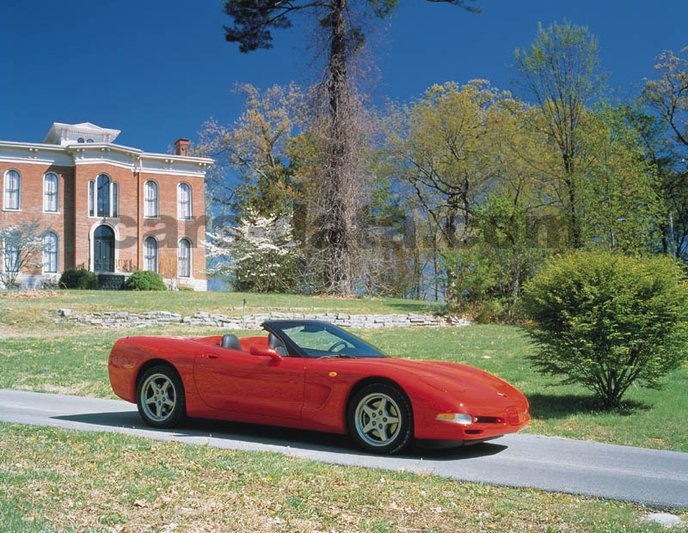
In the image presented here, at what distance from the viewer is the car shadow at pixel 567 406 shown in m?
10.4

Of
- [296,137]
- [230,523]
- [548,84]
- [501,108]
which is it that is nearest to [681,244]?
[501,108]

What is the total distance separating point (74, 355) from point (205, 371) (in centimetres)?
922

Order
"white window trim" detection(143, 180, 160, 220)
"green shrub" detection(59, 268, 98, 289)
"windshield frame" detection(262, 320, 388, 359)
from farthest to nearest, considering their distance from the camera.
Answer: "white window trim" detection(143, 180, 160, 220) < "green shrub" detection(59, 268, 98, 289) < "windshield frame" detection(262, 320, 388, 359)

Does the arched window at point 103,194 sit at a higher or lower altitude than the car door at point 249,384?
higher

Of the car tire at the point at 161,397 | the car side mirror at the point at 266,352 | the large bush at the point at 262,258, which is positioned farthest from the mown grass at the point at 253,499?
the large bush at the point at 262,258

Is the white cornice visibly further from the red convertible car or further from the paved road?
the red convertible car

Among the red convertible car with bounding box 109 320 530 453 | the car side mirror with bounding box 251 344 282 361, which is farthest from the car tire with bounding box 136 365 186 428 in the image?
the car side mirror with bounding box 251 344 282 361

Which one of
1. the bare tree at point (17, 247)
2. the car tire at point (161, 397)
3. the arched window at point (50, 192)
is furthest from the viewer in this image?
the arched window at point (50, 192)

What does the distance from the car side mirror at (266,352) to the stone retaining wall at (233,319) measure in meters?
15.6

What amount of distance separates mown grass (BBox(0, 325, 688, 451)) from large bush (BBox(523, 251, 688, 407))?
0.55m

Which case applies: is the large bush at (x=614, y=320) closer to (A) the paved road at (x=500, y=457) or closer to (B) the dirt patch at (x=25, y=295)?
(A) the paved road at (x=500, y=457)

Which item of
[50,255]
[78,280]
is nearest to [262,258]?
[78,280]

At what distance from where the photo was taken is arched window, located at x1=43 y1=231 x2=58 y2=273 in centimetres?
4366

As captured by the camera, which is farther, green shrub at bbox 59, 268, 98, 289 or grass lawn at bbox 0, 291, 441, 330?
green shrub at bbox 59, 268, 98, 289
